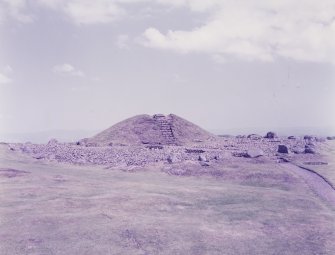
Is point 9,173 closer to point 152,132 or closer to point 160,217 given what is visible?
point 160,217

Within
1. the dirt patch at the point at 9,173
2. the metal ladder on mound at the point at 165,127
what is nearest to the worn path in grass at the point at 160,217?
the dirt patch at the point at 9,173

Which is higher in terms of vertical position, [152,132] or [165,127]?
[165,127]

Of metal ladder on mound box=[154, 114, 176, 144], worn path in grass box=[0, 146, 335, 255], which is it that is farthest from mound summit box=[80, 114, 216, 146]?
worn path in grass box=[0, 146, 335, 255]

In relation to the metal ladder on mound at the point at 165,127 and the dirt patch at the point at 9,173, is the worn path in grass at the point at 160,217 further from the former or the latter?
the metal ladder on mound at the point at 165,127

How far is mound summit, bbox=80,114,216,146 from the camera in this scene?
54.2 m

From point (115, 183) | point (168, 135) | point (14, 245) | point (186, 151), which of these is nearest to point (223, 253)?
point (14, 245)

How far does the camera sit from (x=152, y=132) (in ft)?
184

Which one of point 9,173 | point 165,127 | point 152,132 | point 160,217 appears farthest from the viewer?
point 165,127

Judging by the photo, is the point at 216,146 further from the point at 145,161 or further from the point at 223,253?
the point at 223,253

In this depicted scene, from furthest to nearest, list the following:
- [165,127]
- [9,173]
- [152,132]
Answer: [165,127] < [152,132] < [9,173]

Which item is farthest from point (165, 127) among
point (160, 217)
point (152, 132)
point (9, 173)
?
point (160, 217)

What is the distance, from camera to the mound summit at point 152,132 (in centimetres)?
5416

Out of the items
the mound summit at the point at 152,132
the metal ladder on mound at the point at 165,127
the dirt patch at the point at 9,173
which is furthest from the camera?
the mound summit at the point at 152,132

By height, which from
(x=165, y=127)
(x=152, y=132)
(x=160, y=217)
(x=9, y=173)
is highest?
(x=165, y=127)
